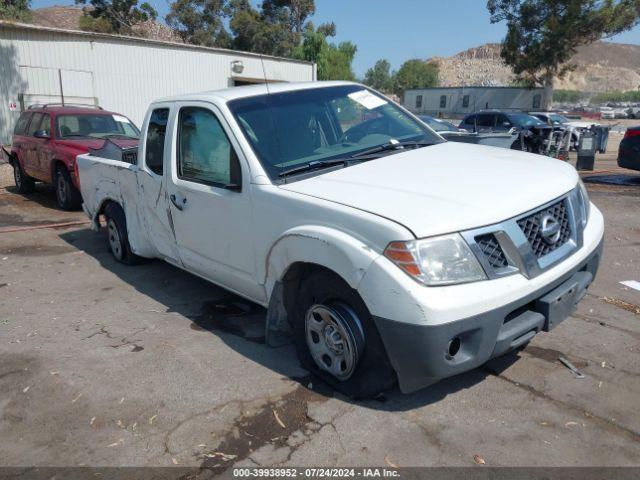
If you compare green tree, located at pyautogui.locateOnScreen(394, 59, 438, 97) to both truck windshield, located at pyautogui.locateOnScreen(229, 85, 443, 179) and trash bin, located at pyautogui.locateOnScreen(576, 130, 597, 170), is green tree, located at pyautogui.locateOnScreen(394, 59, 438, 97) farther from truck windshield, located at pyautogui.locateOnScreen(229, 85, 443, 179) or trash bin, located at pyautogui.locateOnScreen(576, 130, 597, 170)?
truck windshield, located at pyautogui.locateOnScreen(229, 85, 443, 179)

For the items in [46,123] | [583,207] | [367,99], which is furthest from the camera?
[46,123]

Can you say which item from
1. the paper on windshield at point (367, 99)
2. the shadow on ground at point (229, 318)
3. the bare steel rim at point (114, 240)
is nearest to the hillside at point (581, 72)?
the bare steel rim at point (114, 240)

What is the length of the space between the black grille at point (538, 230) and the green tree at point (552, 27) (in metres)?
38.1

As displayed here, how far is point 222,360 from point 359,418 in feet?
4.03

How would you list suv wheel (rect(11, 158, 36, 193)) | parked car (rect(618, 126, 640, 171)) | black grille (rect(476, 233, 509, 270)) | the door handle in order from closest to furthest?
black grille (rect(476, 233, 509, 270))
the door handle
parked car (rect(618, 126, 640, 171))
suv wheel (rect(11, 158, 36, 193))

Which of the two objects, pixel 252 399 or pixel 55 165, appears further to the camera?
pixel 55 165

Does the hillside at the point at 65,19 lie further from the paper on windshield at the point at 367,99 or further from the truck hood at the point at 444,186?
the truck hood at the point at 444,186

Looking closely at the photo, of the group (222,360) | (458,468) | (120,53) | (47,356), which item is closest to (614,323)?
(458,468)

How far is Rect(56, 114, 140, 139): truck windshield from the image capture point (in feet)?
32.0

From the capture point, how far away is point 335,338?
10.8 feet

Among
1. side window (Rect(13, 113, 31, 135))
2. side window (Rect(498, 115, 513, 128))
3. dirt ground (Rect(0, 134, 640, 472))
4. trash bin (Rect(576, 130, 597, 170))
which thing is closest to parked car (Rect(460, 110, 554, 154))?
side window (Rect(498, 115, 513, 128))

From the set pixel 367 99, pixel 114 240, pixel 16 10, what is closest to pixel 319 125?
pixel 367 99

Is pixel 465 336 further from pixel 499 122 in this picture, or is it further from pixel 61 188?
pixel 499 122

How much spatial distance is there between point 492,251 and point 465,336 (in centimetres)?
47
